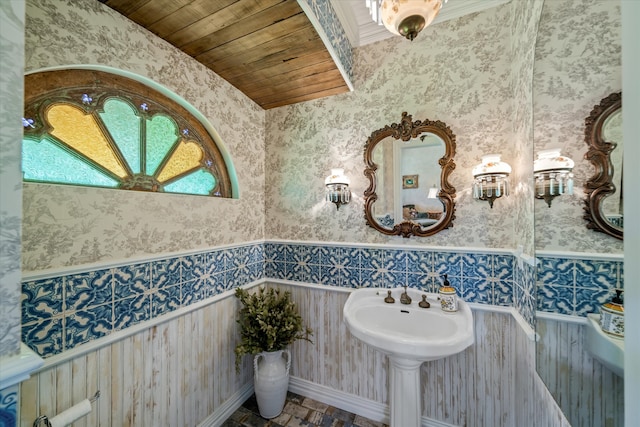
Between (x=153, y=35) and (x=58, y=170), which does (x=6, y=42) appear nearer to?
(x=58, y=170)

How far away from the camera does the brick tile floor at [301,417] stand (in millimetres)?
1543

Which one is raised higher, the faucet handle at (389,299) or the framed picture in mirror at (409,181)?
the framed picture in mirror at (409,181)

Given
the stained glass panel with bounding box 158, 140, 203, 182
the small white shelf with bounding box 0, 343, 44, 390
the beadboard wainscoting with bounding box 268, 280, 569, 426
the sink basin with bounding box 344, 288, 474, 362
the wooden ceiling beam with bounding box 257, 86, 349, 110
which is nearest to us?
the small white shelf with bounding box 0, 343, 44, 390

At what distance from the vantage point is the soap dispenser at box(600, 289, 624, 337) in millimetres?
A: 546

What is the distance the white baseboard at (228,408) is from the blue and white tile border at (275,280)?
29.5 inches

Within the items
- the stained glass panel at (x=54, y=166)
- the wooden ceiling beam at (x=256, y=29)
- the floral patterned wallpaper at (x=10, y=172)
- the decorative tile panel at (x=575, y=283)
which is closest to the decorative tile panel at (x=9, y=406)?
the floral patterned wallpaper at (x=10, y=172)

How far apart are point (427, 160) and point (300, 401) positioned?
2000 millimetres

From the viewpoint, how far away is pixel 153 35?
121 centimetres

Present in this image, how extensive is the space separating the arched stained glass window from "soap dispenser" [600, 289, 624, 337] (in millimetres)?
1830

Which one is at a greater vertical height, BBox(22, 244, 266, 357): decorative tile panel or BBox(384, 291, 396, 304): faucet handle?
BBox(22, 244, 266, 357): decorative tile panel

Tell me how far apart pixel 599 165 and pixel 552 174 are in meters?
0.25

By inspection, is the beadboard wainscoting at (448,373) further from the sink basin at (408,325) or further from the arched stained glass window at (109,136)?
the arched stained glass window at (109,136)

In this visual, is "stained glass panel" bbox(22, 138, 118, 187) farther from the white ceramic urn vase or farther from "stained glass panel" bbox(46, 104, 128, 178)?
the white ceramic urn vase

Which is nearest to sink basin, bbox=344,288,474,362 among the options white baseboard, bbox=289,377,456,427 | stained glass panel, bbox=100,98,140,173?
white baseboard, bbox=289,377,456,427
